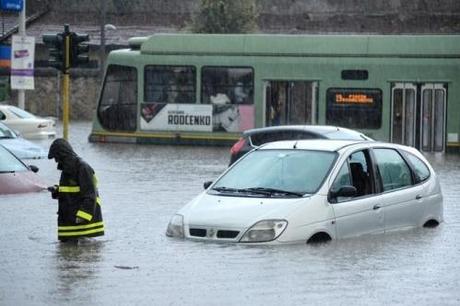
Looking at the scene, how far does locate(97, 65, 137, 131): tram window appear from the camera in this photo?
40.4 m

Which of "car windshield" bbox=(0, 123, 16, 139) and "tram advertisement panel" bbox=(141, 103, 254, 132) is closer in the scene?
"car windshield" bbox=(0, 123, 16, 139)

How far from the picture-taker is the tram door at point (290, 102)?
38.5 metres

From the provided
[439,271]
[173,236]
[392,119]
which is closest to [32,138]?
[392,119]

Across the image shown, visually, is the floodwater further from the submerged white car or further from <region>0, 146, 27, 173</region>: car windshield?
<region>0, 146, 27, 173</region>: car windshield

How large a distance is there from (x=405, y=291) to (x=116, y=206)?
9.80 m

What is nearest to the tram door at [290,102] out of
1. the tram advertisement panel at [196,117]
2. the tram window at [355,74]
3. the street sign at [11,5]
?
the tram advertisement panel at [196,117]

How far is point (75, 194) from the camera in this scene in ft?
47.2

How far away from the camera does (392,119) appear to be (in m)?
37.5

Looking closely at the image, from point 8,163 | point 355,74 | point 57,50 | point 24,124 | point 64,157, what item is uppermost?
point 57,50

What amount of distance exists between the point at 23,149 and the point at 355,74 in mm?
11323

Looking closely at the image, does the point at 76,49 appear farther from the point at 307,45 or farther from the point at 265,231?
the point at 307,45

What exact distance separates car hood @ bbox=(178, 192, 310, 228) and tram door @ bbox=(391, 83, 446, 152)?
23717 mm

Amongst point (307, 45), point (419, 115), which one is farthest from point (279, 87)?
point (419, 115)

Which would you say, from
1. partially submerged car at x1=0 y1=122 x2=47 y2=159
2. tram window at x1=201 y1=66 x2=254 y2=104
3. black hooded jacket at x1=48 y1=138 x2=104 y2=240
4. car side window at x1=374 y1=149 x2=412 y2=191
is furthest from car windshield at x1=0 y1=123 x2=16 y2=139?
car side window at x1=374 y1=149 x2=412 y2=191
